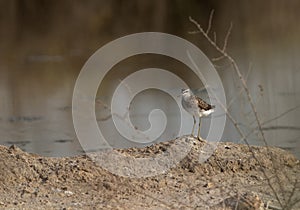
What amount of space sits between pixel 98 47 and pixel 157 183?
8.93 meters

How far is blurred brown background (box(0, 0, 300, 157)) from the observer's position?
8.03 metres

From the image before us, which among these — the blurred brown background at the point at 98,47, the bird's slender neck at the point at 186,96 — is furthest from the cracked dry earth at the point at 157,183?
the bird's slender neck at the point at 186,96

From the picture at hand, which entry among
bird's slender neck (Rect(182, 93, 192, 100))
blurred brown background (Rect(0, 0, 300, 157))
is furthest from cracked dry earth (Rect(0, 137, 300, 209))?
bird's slender neck (Rect(182, 93, 192, 100))

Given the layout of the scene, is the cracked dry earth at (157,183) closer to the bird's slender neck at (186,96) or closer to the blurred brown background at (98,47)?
the blurred brown background at (98,47)

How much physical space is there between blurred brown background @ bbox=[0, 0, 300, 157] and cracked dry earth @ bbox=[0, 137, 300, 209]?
1.26 ft

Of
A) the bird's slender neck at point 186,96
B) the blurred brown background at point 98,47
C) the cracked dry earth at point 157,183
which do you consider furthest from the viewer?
the blurred brown background at point 98,47

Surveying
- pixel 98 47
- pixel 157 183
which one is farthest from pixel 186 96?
pixel 98 47

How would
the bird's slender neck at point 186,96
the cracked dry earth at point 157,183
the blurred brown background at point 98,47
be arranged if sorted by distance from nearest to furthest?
the cracked dry earth at point 157,183 → the bird's slender neck at point 186,96 → the blurred brown background at point 98,47

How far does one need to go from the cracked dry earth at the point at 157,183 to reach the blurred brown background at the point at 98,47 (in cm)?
39

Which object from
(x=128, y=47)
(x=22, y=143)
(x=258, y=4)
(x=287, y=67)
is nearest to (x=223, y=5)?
(x=258, y=4)

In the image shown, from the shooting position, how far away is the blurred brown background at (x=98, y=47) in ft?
26.3

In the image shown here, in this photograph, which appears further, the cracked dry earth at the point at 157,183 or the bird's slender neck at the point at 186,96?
the bird's slender neck at the point at 186,96

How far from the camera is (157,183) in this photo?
5211mm

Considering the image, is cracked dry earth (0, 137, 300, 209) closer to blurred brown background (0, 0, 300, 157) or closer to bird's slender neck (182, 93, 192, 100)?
blurred brown background (0, 0, 300, 157)
